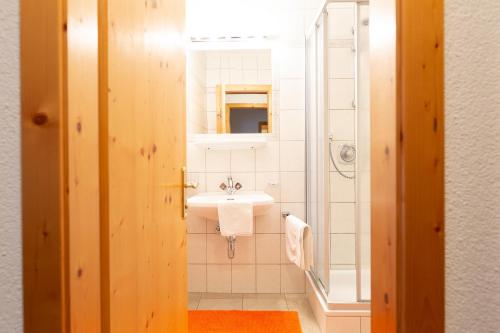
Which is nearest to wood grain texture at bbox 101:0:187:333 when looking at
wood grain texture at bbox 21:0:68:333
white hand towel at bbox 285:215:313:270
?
wood grain texture at bbox 21:0:68:333

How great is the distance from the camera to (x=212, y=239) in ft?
8.18

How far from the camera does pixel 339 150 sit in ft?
8.00

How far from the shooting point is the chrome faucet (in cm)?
244

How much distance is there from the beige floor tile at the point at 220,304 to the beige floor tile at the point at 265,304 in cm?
5

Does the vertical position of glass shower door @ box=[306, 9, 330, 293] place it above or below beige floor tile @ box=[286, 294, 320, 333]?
above

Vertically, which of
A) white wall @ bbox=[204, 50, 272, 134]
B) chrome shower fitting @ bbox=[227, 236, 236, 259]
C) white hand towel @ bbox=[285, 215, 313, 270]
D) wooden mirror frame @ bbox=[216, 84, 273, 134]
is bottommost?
chrome shower fitting @ bbox=[227, 236, 236, 259]

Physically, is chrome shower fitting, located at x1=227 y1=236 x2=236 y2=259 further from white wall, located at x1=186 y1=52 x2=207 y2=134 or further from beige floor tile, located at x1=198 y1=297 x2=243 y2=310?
white wall, located at x1=186 y1=52 x2=207 y2=134

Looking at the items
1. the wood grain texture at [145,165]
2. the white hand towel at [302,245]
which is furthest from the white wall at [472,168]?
the white hand towel at [302,245]

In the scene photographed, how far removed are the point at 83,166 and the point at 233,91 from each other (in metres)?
1.96

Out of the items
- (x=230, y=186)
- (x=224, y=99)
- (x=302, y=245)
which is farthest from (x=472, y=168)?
(x=224, y=99)

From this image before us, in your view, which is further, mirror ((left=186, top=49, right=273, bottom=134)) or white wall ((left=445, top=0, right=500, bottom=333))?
mirror ((left=186, top=49, right=273, bottom=134))

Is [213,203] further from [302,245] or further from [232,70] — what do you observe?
[232,70]

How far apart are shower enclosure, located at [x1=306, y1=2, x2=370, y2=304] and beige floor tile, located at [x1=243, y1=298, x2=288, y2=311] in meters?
0.32

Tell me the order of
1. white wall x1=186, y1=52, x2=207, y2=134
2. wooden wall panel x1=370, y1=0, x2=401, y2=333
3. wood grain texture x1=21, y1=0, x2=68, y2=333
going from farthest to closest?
white wall x1=186, y1=52, x2=207, y2=134, wooden wall panel x1=370, y1=0, x2=401, y2=333, wood grain texture x1=21, y1=0, x2=68, y2=333
